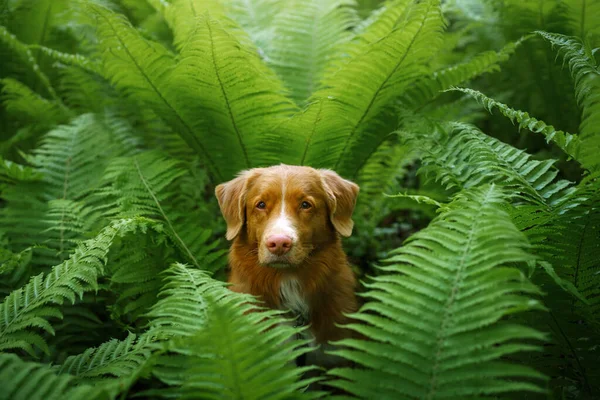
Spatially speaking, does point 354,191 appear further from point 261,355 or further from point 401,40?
point 261,355

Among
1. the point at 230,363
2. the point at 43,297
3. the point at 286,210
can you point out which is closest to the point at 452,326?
the point at 230,363

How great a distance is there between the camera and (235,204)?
329cm

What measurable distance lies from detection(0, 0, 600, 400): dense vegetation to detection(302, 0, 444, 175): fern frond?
17mm

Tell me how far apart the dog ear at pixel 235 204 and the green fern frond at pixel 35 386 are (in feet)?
4.66

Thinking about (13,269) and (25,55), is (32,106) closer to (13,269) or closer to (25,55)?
(25,55)

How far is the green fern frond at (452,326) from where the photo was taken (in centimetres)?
185

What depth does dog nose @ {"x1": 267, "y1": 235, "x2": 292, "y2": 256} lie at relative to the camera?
9.24ft

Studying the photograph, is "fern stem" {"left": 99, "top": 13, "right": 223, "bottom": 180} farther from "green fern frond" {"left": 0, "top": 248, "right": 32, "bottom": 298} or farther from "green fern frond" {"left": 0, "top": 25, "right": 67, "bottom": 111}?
"green fern frond" {"left": 0, "top": 248, "right": 32, "bottom": 298}

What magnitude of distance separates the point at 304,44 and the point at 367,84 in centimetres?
112

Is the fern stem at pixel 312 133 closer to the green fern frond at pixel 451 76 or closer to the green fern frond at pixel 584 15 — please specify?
the green fern frond at pixel 451 76

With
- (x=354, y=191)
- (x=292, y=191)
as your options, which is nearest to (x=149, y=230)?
(x=292, y=191)

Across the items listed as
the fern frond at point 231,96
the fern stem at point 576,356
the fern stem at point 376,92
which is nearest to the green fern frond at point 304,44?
the fern frond at point 231,96

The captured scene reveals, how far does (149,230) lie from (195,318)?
1191mm

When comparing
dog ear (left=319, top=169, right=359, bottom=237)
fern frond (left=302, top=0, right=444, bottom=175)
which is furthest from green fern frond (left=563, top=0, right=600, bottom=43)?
dog ear (left=319, top=169, right=359, bottom=237)
